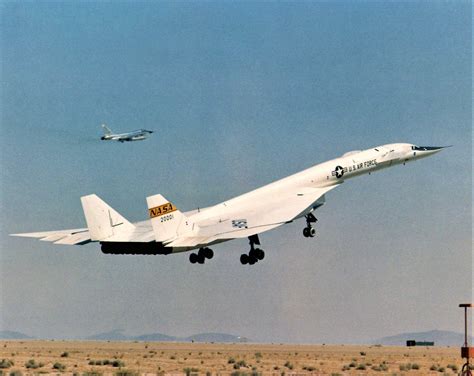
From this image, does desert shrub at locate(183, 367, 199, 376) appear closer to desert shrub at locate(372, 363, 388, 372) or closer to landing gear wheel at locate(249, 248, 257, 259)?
landing gear wheel at locate(249, 248, 257, 259)

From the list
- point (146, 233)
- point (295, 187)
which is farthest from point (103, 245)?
point (295, 187)

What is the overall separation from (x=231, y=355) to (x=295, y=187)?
64.8 ft

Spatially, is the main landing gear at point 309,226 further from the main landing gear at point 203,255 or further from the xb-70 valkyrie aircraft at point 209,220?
the main landing gear at point 203,255

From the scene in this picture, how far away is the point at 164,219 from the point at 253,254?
6.33m

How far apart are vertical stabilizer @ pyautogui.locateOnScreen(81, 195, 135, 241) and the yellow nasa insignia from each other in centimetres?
342

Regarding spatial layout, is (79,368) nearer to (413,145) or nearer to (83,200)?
(83,200)

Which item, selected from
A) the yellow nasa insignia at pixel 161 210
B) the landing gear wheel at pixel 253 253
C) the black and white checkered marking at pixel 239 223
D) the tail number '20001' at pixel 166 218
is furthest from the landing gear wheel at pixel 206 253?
the yellow nasa insignia at pixel 161 210

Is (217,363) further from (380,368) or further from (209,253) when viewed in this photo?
(209,253)

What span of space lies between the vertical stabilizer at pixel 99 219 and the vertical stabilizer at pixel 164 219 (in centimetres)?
319

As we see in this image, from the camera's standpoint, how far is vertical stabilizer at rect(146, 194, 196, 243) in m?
42.8

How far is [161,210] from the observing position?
4300 cm

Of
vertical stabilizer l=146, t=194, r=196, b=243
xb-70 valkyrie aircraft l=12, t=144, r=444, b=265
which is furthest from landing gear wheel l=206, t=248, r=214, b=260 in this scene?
vertical stabilizer l=146, t=194, r=196, b=243

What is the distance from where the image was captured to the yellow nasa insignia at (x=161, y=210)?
4278 cm

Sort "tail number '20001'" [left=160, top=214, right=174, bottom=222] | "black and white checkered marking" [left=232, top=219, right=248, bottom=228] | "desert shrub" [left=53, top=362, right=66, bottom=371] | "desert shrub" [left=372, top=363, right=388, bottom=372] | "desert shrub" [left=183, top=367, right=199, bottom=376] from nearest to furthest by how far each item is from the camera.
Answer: "tail number '20001'" [left=160, top=214, right=174, bottom=222] < "black and white checkered marking" [left=232, top=219, right=248, bottom=228] < "desert shrub" [left=183, top=367, right=199, bottom=376] < "desert shrub" [left=53, top=362, right=66, bottom=371] < "desert shrub" [left=372, top=363, right=388, bottom=372]
